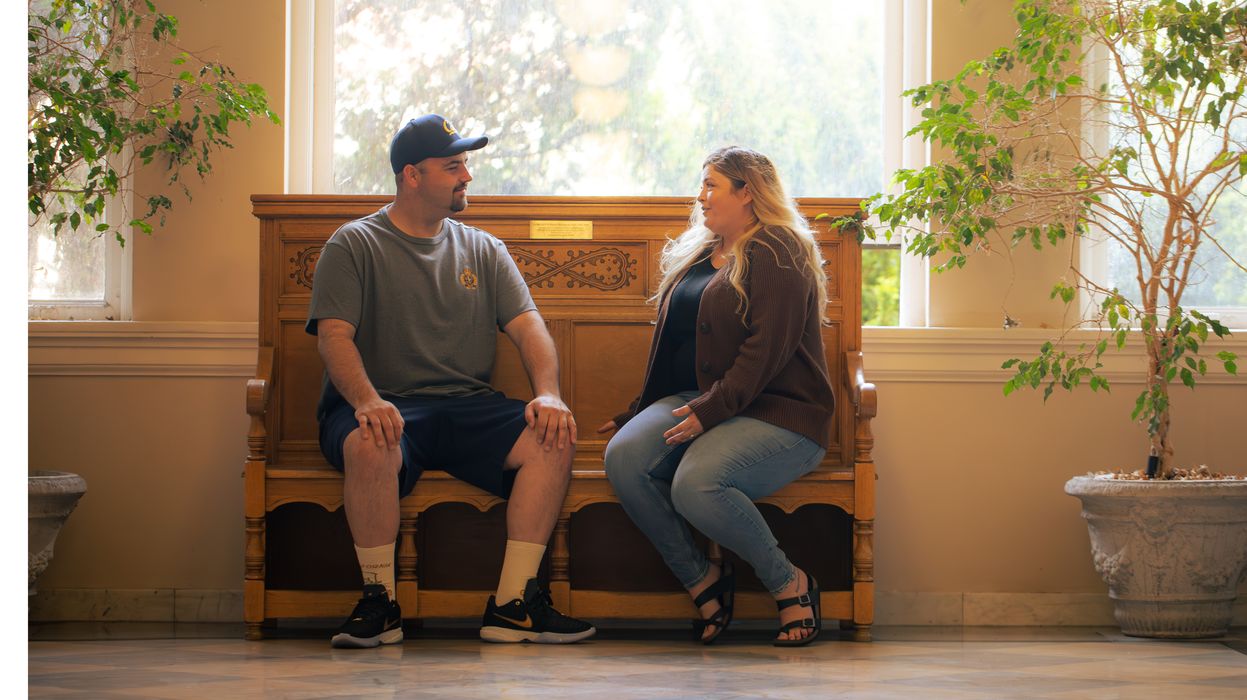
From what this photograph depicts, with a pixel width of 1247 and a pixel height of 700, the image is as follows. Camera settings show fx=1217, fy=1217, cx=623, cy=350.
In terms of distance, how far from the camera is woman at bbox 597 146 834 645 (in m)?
2.82

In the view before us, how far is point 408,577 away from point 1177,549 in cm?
191

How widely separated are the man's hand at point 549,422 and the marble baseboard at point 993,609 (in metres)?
1.16

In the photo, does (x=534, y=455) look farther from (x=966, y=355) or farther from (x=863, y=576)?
(x=966, y=355)

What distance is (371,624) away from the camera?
2.77 metres

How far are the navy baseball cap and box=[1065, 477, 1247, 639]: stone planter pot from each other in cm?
183

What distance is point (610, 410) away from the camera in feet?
11.1

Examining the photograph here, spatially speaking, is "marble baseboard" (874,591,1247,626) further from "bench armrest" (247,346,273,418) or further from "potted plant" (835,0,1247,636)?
"bench armrest" (247,346,273,418)

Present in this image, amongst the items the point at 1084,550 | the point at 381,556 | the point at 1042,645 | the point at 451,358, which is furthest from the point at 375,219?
the point at 1084,550

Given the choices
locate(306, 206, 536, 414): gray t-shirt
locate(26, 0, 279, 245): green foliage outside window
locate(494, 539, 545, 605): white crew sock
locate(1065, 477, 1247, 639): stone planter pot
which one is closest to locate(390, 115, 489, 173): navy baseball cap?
locate(306, 206, 536, 414): gray t-shirt

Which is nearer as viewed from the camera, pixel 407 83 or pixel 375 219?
pixel 375 219
